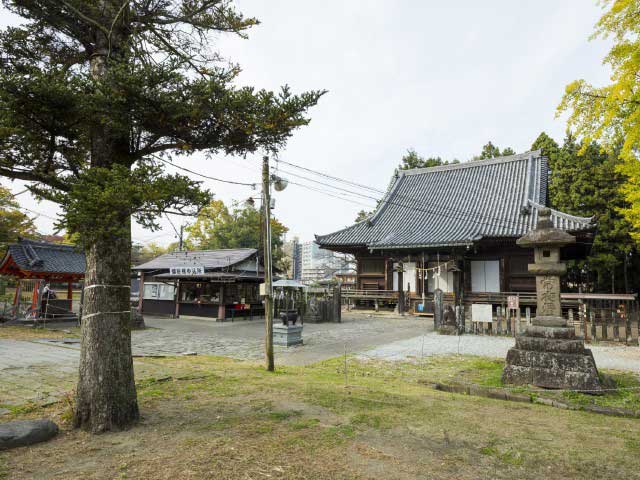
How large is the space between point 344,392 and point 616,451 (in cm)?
339

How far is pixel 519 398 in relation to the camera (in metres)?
6.10

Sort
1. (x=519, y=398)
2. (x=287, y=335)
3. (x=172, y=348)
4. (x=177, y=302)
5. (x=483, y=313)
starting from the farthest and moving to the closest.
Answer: (x=177, y=302) < (x=483, y=313) < (x=287, y=335) < (x=172, y=348) < (x=519, y=398)

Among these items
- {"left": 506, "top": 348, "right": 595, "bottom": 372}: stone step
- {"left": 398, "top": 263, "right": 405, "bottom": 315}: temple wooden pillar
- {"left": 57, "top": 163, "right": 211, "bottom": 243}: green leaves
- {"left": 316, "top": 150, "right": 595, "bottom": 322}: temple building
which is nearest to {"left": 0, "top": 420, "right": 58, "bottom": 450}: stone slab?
{"left": 57, "top": 163, "right": 211, "bottom": 243}: green leaves

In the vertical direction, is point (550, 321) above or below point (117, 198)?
below

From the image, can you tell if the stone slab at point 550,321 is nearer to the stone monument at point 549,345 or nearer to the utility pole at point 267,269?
the stone monument at point 549,345

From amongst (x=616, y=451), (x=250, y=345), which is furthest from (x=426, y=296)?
(x=616, y=451)

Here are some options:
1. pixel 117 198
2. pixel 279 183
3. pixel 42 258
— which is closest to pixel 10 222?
pixel 42 258

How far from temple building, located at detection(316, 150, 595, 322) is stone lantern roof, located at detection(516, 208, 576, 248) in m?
11.7

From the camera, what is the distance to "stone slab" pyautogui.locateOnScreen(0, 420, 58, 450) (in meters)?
3.78

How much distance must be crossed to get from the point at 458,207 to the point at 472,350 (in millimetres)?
14905

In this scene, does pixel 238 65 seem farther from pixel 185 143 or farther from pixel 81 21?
pixel 81 21

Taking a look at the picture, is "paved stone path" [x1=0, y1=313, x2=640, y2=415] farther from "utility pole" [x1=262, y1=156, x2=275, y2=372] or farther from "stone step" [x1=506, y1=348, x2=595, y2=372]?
"stone step" [x1=506, y1=348, x2=595, y2=372]

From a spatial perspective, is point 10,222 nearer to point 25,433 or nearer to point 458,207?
point 25,433

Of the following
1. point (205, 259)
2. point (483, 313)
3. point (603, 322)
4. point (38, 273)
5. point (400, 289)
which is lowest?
point (603, 322)
